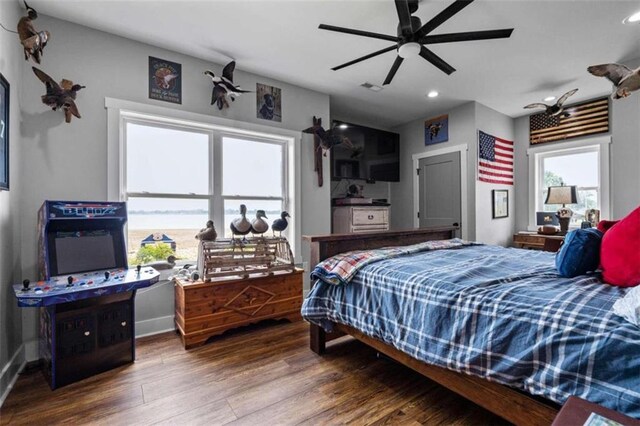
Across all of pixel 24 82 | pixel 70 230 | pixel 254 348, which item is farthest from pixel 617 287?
pixel 24 82

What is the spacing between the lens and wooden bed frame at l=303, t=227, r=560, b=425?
1222 mm

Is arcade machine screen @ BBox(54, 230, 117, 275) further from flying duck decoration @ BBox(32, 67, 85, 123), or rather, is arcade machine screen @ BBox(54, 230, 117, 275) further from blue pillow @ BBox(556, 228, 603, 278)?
blue pillow @ BBox(556, 228, 603, 278)

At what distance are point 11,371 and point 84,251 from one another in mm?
862

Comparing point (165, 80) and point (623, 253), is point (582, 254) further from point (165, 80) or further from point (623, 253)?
point (165, 80)

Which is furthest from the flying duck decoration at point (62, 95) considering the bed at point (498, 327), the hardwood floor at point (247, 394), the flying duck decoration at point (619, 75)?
the flying duck decoration at point (619, 75)

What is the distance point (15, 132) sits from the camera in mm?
2094

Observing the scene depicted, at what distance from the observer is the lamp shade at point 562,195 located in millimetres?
4109

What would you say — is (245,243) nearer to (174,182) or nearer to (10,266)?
(174,182)

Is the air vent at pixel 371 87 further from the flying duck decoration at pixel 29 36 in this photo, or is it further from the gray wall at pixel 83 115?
the flying duck decoration at pixel 29 36

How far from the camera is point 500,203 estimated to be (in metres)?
4.73

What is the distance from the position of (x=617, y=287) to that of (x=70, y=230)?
3.38m

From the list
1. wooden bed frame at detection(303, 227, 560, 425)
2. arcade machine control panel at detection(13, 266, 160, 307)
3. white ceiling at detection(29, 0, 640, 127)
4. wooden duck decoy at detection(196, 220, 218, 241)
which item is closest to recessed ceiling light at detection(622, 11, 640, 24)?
white ceiling at detection(29, 0, 640, 127)

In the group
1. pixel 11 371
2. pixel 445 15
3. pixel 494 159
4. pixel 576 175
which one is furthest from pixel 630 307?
pixel 576 175

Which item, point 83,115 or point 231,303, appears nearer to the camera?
point 83,115
